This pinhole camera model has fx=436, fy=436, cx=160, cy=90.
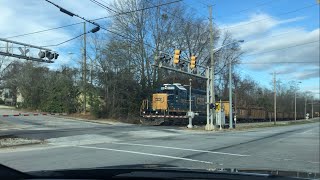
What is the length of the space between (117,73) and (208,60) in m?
19.7

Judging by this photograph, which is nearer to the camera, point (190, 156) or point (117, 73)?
point (190, 156)

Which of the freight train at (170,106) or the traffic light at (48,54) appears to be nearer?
the traffic light at (48,54)

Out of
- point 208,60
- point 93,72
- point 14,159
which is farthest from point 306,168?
point 208,60

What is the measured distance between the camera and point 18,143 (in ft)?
71.5

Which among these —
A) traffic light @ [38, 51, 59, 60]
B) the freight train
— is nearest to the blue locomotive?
the freight train

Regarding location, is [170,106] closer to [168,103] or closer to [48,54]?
[168,103]

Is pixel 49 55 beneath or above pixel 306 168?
above

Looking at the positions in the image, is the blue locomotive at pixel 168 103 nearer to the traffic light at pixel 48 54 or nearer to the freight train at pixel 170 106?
the freight train at pixel 170 106

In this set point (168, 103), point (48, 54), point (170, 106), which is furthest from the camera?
point (170, 106)

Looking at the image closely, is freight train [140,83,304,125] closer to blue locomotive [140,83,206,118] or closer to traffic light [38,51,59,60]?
blue locomotive [140,83,206,118]

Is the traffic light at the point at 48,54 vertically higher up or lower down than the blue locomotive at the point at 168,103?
higher up

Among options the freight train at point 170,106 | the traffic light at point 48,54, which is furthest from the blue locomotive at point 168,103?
the traffic light at point 48,54

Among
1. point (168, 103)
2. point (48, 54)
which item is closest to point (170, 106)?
point (168, 103)

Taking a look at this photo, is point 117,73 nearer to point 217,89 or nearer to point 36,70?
point 36,70
